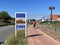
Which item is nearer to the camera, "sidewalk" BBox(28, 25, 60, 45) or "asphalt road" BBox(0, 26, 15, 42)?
"sidewalk" BBox(28, 25, 60, 45)

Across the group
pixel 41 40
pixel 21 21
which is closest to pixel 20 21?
pixel 21 21

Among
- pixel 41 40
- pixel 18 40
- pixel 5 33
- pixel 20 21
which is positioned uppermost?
pixel 20 21

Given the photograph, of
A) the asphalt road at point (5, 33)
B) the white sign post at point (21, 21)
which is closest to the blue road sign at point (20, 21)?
the white sign post at point (21, 21)

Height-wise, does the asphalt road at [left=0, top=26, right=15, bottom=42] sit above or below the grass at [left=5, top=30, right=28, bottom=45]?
below

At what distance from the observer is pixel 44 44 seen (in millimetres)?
16719

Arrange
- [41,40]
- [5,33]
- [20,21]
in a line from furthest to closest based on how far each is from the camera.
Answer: [5,33] < [41,40] < [20,21]

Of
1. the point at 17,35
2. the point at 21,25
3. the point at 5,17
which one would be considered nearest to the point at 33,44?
the point at 21,25

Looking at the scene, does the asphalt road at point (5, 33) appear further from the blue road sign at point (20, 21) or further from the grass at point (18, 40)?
the blue road sign at point (20, 21)

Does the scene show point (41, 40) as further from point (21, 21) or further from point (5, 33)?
point (5, 33)

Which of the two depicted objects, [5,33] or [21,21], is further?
[5,33]

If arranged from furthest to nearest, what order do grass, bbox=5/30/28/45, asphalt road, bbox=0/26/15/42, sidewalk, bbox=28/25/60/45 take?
asphalt road, bbox=0/26/15/42
sidewalk, bbox=28/25/60/45
grass, bbox=5/30/28/45

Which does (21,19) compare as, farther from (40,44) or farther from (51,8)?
(51,8)

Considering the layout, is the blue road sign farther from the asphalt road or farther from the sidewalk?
the asphalt road

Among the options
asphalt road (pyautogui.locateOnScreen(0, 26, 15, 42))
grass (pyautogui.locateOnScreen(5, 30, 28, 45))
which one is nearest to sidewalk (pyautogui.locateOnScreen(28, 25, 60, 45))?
grass (pyautogui.locateOnScreen(5, 30, 28, 45))
